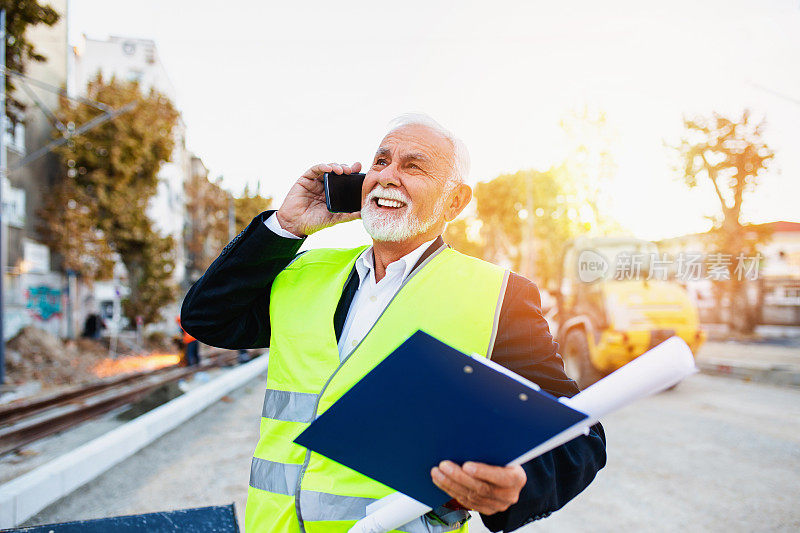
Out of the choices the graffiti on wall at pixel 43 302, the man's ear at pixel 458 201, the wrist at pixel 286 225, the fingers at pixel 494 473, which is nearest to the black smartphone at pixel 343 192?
the wrist at pixel 286 225

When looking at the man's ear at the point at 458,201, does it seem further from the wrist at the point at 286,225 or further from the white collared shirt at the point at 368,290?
the wrist at the point at 286,225

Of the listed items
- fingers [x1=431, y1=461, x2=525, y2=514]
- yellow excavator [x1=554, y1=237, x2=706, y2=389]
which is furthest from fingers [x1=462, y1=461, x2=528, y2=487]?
yellow excavator [x1=554, y1=237, x2=706, y2=389]

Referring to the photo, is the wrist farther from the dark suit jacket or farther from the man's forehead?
the man's forehead

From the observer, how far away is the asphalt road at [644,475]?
427cm

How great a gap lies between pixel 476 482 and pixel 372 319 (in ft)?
2.78

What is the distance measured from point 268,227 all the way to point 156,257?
23.7 metres

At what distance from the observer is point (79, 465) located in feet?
15.9

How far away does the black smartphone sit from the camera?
6.56 ft

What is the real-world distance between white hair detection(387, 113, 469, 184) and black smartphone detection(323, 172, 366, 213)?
0.28 meters

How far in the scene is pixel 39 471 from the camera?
4539 mm

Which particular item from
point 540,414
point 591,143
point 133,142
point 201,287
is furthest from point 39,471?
point 591,143

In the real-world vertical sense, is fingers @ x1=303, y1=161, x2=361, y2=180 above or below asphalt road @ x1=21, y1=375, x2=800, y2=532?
above

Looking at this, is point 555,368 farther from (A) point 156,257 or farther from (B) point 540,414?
(A) point 156,257

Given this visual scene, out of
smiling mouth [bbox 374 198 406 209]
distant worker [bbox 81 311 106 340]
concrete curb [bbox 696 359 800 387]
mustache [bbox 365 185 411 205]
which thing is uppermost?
mustache [bbox 365 185 411 205]
